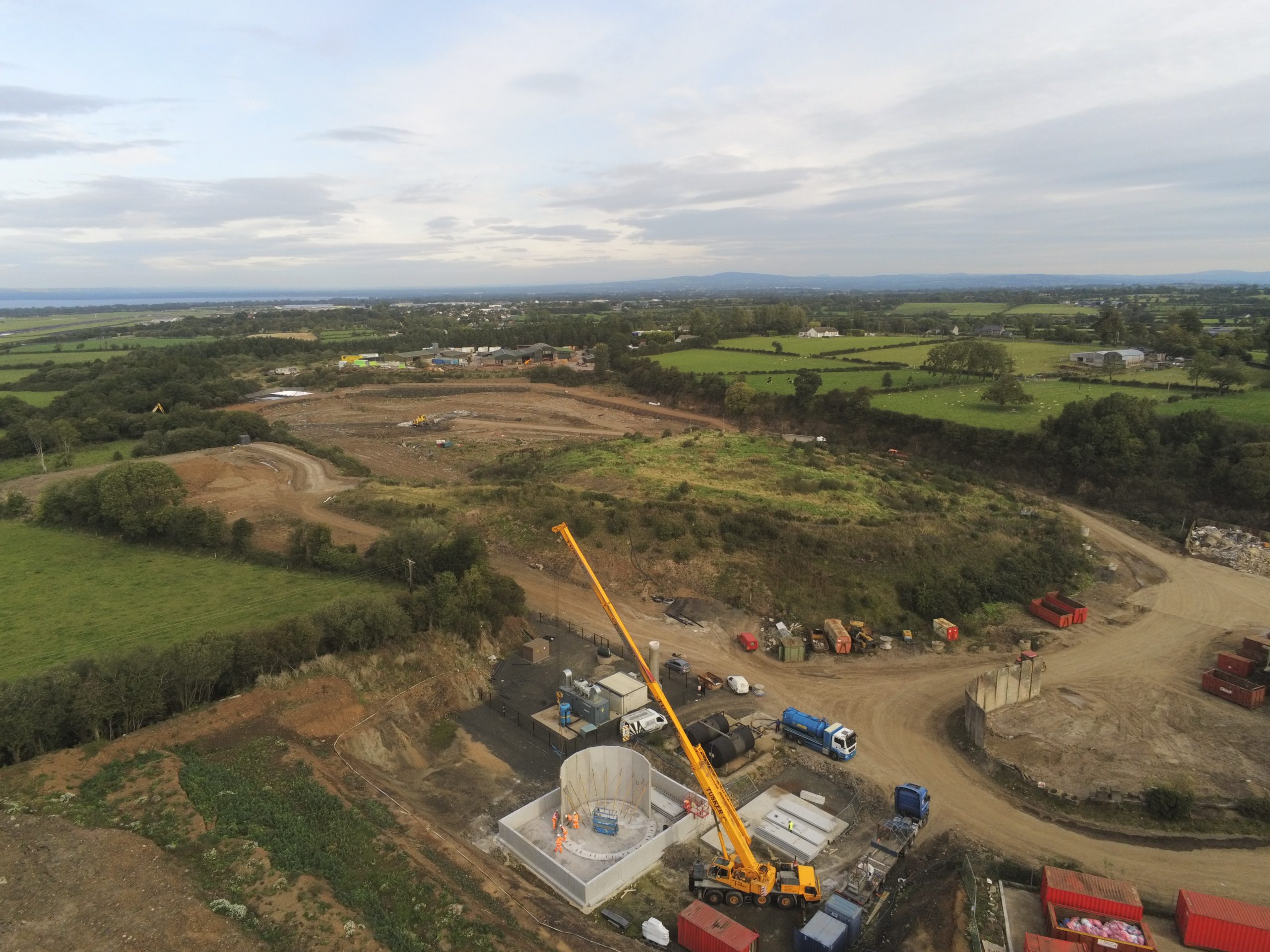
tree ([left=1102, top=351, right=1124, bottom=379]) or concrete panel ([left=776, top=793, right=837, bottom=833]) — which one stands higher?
tree ([left=1102, top=351, right=1124, bottom=379])

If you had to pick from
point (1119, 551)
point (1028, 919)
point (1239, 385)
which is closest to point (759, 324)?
point (1239, 385)

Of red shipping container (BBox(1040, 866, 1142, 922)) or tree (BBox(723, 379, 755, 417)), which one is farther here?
tree (BBox(723, 379, 755, 417))

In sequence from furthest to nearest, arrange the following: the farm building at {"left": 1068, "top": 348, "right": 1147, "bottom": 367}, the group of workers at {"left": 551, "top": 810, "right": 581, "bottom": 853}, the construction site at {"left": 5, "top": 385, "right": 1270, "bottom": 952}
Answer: the farm building at {"left": 1068, "top": 348, "right": 1147, "bottom": 367} → the group of workers at {"left": 551, "top": 810, "right": 581, "bottom": 853} → the construction site at {"left": 5, "top": 385, "right": 1270, "bottom": 952}

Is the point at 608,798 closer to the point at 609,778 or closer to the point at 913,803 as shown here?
the point at 609,778

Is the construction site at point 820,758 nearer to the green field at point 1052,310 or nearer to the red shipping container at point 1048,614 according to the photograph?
the red shipping container at point 1048,614

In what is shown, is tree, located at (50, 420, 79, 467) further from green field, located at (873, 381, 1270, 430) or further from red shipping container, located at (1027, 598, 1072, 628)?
green field, located at (873, 381, 1270, 430)

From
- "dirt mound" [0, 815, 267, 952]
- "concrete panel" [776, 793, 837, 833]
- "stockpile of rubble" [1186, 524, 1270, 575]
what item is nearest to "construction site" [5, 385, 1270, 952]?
"concrete panel" [776, 793, 837, 833]
